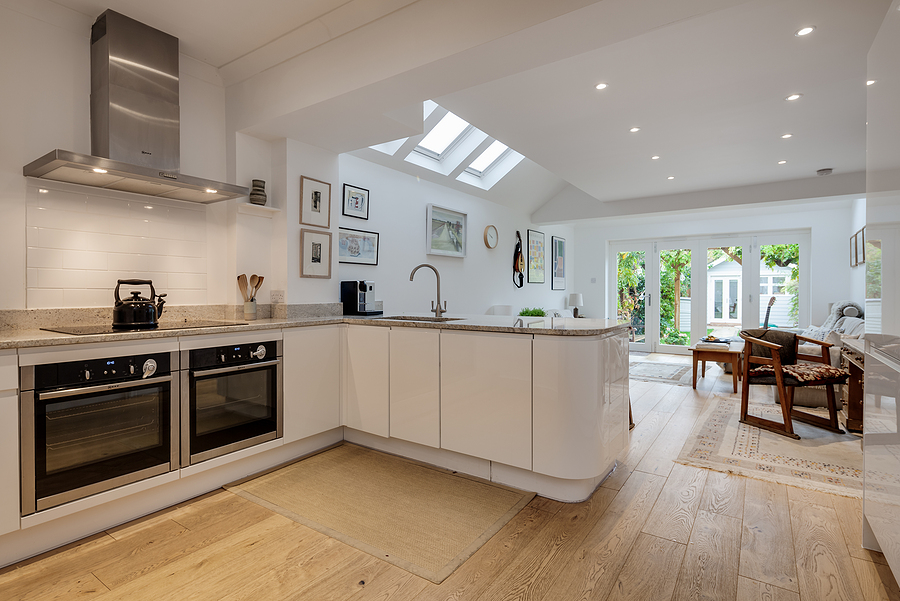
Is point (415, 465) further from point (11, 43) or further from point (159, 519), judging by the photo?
point (11, 43)

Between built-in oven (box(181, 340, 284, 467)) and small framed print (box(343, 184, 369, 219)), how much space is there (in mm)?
1689

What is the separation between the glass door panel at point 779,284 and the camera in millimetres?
7223

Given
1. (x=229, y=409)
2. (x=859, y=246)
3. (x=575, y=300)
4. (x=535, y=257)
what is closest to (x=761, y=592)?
(x=229, y=409)

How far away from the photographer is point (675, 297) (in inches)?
322

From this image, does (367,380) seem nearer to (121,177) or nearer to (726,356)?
(121,177)

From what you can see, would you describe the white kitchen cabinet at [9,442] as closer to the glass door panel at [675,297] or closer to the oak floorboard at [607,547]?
the oak floorboard at [607,547]

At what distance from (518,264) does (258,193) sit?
14.6 feet

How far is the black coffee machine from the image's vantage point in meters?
3.54

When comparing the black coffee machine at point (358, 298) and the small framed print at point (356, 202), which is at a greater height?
the small framed print at point (356, 202)

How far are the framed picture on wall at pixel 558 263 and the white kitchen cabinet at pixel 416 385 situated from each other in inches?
227

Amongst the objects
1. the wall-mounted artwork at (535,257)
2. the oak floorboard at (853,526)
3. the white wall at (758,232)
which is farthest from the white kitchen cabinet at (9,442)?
the white wall at (758,232)

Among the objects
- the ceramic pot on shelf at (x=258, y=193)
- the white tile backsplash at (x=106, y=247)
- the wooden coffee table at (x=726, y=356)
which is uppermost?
the ceramic pot on shelf at (x=258, y=193)

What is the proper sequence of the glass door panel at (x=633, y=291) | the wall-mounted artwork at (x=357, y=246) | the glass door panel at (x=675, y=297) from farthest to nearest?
the glass door panel at (x=633, y=291) < the glass door panel at (x=675, y=297) < the wall-mounted artwork at (x=357, y=246)

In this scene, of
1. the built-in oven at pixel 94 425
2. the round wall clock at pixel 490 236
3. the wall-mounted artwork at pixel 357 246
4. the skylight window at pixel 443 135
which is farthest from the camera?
the round wall clock at pixel 490 236
